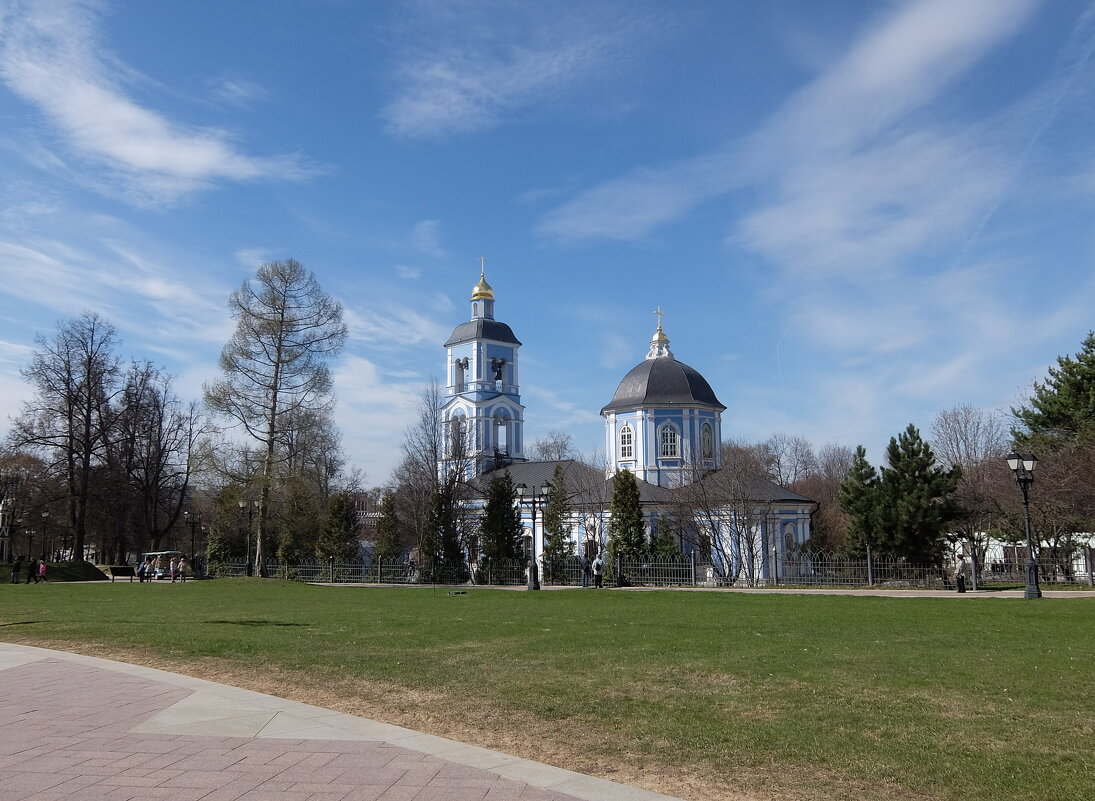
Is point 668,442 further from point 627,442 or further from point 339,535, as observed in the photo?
point 339,535

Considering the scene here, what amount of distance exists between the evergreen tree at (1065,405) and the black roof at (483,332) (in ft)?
104

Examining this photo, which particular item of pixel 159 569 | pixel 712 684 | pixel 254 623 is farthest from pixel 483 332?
pixel 712 684

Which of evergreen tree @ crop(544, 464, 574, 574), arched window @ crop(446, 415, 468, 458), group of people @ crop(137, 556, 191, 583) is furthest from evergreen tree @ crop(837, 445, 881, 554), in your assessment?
group of people @ crop(137, 556, 191, 583)

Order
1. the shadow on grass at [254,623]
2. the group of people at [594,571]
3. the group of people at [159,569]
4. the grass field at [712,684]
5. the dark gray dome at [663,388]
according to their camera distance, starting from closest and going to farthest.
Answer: the grass field at [712,684], the shadow on grass at [254,623], the group of people at [594,571], the group of people at [159,569], the dark gray dome at [663,388]

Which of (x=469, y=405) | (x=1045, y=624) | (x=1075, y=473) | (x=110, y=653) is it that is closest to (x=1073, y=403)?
(x=1075, y=473)

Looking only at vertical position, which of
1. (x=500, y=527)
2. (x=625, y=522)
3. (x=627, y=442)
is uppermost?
(x=627, y=442)

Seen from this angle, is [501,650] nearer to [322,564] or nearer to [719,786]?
[719,786]

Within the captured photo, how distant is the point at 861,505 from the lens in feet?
113

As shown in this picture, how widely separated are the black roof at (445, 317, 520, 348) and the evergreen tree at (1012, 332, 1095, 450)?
31832 mm

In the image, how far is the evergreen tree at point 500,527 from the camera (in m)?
42.8

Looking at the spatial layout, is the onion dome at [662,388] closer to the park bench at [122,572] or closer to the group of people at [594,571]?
the group of people at [594,571]

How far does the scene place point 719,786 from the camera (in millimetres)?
5340

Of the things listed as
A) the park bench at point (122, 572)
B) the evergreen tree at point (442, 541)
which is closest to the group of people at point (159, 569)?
the park bench at point (122, 572)

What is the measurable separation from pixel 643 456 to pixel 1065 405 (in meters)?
21.7
